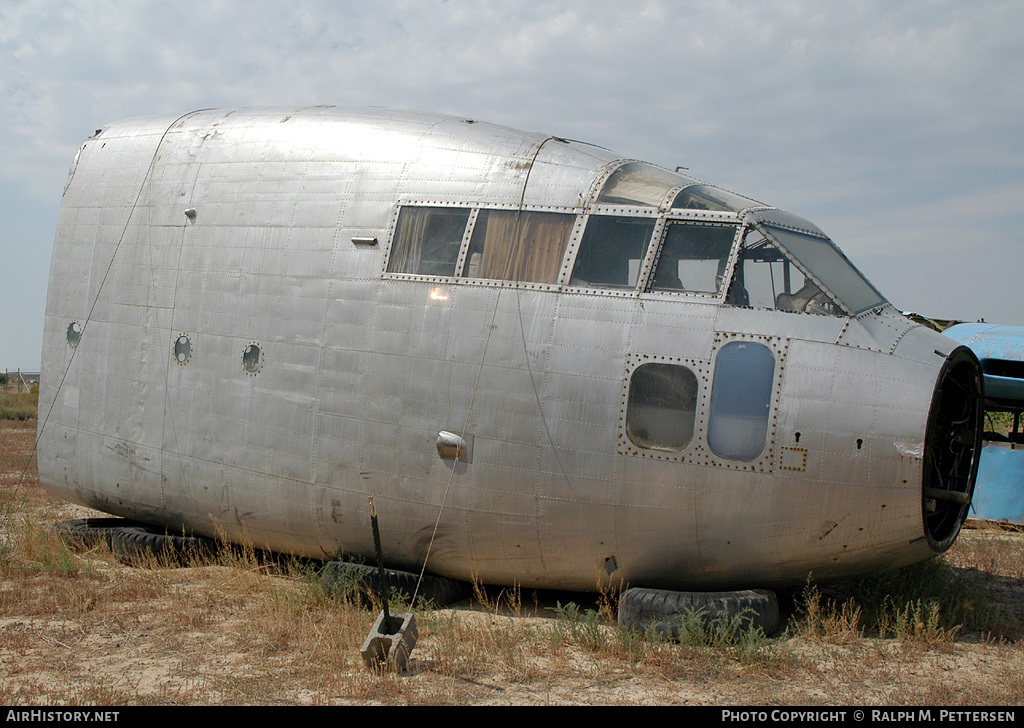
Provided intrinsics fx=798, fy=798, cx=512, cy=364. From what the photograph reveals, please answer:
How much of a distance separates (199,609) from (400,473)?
93.6 inches

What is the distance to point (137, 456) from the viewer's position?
8875 millimetres

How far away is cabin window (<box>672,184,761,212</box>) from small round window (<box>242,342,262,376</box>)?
14.5 ft

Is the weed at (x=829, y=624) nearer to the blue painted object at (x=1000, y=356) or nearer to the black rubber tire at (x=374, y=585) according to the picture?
the black rubber tire at (x=374, y=585)

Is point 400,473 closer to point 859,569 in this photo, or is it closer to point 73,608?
point 73,608

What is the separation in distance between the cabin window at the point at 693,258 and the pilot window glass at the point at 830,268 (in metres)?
0.48

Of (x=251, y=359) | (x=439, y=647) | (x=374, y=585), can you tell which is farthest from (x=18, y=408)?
(x=439, y=647)

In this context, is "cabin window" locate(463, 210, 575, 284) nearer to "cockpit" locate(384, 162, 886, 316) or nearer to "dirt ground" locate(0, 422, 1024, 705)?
"cockpit" locate(384, 162, 886, 316)

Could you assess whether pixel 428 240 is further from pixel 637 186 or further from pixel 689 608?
pixel 689 608

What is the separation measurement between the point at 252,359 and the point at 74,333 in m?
2.82

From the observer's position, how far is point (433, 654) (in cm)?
645

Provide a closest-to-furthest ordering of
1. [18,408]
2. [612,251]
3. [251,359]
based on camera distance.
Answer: [612,251] < [251,359] < [18,408]
